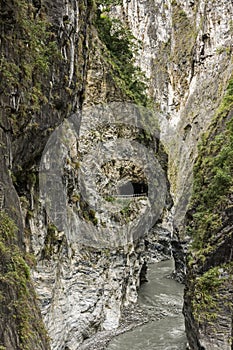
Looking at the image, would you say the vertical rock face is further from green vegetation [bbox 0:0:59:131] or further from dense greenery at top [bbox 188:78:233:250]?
green vegetation [bbox 0:0:59:131]

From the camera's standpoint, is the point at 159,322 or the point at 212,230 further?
the point at 159,322

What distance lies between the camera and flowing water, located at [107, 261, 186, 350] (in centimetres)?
1185

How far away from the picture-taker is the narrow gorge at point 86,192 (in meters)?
5.59

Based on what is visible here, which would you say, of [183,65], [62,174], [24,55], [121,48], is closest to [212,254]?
[62,174]

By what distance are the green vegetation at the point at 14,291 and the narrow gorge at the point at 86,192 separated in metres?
0.02

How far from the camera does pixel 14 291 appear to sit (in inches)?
176

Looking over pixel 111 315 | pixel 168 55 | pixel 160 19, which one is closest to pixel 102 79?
pixel 111 315

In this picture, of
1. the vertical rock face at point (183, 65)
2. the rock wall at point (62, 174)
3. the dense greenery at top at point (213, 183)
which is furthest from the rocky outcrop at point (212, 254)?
the vertical rock face at point (183, 65)

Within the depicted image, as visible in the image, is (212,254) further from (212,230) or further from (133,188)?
(133,188)

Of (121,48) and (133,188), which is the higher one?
(121,48)

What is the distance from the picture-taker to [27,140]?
22.8ft

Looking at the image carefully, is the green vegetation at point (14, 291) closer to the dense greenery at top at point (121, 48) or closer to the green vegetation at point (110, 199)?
the green vegetation at point (110, 199)

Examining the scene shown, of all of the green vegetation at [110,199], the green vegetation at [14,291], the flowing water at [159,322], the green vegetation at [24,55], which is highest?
the green vegetation at [24,55]

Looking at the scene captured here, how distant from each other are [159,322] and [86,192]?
625 cm
